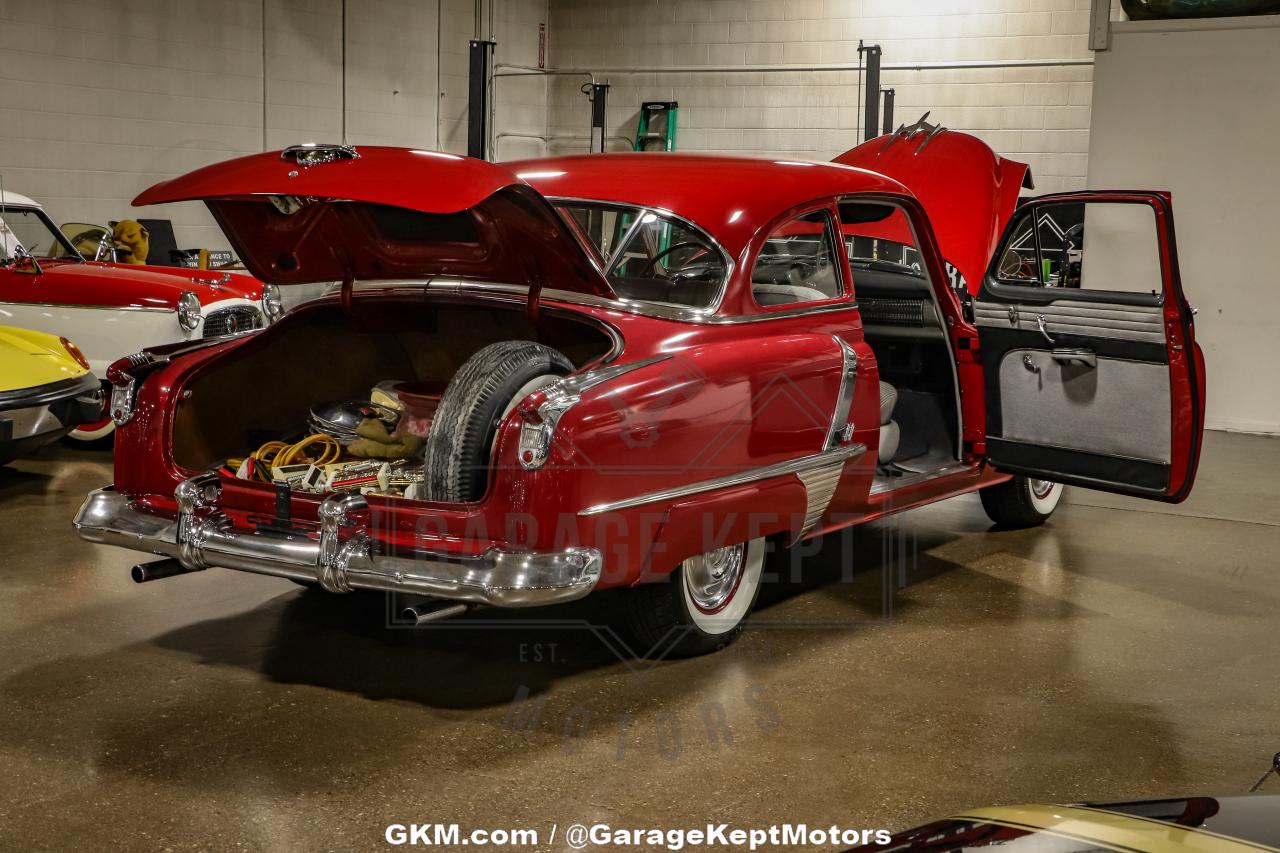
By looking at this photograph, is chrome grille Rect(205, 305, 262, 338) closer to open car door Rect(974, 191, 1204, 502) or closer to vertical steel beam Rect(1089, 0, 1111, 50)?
open car door Rect(974, 191, 1204, 502)

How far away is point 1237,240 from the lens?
8953 millimetres

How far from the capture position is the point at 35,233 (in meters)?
8.06

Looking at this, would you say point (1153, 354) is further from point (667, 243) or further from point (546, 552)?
point (546, 552)

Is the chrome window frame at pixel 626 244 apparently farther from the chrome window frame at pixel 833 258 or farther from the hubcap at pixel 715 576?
the hubcap at pixel 715 576

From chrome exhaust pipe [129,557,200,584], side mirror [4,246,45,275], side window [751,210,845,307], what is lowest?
chrome exhaust pipe [129,557,200,584]

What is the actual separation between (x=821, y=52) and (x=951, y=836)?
13277 mm

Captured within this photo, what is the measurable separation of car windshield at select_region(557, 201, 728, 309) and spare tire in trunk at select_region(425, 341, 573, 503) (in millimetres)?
601

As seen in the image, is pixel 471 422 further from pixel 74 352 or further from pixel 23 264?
pixel 23 264

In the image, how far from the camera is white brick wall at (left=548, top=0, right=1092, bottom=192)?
12945 millimetres

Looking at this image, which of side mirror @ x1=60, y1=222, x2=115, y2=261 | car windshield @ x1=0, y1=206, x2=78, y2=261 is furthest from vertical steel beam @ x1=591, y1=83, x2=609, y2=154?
car windshield @ x1=0, y1=206, x2=78, y2=261

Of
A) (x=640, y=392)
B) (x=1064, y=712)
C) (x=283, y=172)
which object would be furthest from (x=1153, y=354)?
(x=283, y=172)

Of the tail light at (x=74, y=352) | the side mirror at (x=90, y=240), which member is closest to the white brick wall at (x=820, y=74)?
the side mirror at (x=90, y=240)

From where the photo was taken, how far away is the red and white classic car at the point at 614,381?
3500 millimetres

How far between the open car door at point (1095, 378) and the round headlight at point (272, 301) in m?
2.88
